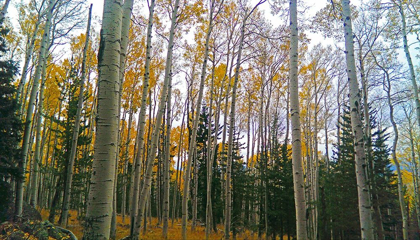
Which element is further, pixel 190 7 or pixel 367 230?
pixel 190 7

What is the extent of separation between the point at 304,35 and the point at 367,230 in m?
5.82

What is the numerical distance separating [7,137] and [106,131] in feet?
23.2

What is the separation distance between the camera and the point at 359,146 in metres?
4.35

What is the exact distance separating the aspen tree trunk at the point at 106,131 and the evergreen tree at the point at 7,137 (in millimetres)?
6228

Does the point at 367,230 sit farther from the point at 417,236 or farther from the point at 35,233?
the point at 417,236

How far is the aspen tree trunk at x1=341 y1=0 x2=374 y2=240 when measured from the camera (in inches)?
155

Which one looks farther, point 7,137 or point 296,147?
point 7,137

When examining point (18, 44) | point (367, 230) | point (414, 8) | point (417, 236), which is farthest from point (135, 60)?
point (417, 236)

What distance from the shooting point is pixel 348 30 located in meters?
4.98

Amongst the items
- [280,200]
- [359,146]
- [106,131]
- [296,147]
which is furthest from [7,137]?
[280,200]

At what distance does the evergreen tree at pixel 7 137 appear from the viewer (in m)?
6.52

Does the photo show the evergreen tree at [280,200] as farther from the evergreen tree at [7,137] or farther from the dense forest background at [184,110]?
the evergreen tree at [7,137]

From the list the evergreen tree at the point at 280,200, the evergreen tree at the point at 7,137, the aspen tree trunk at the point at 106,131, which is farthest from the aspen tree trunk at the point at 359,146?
the evergreen tree at the point at 7,137

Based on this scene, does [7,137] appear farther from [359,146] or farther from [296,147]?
[359,146]
